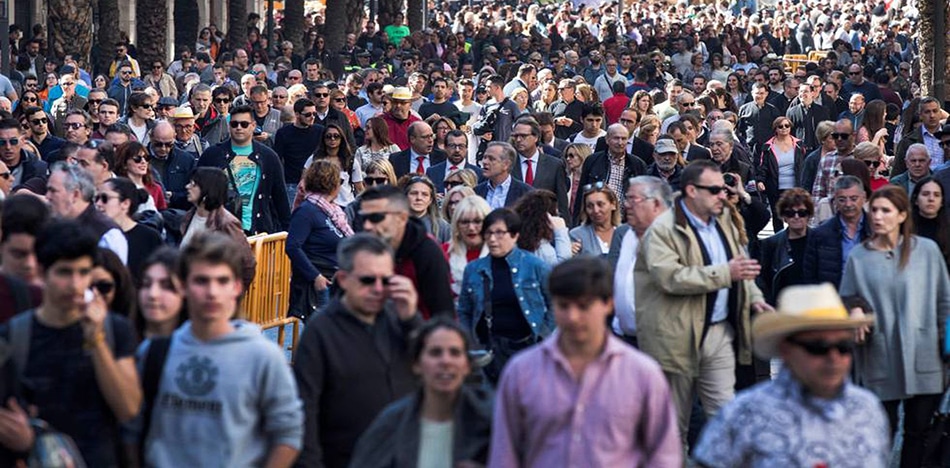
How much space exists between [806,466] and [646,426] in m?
0.49

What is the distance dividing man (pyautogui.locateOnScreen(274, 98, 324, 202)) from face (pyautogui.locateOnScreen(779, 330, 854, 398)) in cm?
1115

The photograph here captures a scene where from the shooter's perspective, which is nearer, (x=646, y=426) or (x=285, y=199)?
(x=646, y=426)

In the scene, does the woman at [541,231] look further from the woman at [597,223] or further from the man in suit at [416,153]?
the man in suit at [416,153]

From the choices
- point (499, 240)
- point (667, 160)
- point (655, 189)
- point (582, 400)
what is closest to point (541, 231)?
point (655, 189)

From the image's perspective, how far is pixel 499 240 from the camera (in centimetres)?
940

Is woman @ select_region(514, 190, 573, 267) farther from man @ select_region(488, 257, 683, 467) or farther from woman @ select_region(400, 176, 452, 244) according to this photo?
man @ select_region(488, 257, 683, 467)

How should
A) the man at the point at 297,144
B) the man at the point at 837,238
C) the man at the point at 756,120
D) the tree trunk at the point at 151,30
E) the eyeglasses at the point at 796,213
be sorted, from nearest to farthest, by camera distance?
1. the man at the point at 837,238
2. the eyeglasses at the point at 796,213
3. the man at the point at 297,144
4. the man at the point at 756,120
5. the tree trunk at the point at 151,30

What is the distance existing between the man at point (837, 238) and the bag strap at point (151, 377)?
445 centimetres

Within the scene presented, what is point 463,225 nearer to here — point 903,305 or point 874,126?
point 903,305

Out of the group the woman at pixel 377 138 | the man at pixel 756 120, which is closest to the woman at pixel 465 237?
the woman at pixel 377 138

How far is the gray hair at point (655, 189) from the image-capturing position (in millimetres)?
9898

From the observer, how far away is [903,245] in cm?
922

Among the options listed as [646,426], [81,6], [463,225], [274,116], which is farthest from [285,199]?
Answer: [81,6]

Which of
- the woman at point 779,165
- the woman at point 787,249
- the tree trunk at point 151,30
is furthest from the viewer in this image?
the tree trunk at point 151,30
